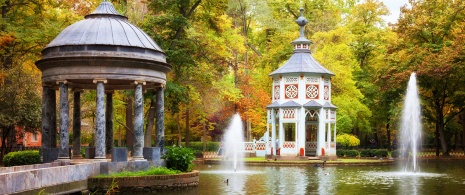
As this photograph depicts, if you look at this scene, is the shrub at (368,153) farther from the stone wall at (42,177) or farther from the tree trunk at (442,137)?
the stone wall at (42,177)

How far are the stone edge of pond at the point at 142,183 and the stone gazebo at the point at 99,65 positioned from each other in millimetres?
1841

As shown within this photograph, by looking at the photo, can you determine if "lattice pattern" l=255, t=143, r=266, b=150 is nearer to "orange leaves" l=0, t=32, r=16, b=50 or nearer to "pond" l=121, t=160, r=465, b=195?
"pond" l=121, t=160, r=465, b=195

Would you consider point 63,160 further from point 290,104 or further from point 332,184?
point 290,104

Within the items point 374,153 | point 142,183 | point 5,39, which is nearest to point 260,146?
point 374,153

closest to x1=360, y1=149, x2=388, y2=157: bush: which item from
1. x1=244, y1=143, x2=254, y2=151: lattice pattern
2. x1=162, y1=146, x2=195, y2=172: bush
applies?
x1=244, y1=143, x2=254, y2=151: lattice pattern

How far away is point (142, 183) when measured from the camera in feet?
68.6

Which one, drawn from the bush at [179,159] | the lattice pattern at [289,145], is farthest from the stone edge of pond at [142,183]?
the lattice pattern at [289,145]

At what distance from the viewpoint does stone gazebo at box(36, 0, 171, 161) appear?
71.6 feet

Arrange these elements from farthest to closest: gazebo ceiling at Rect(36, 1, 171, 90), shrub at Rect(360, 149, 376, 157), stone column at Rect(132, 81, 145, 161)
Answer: shrub at Rect(360, 149, 376, 157), stone column at Rect(132, 81, 145, 161), gazebo ceiling at Rect(36, 1, 171, 90)

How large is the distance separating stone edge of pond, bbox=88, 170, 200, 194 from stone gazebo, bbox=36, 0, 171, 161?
1.84 metres

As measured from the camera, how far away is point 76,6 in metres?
39.2

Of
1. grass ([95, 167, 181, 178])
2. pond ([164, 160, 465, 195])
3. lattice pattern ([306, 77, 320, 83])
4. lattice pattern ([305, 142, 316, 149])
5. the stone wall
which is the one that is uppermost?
lattice pattern ([306, 77, 320, 83])

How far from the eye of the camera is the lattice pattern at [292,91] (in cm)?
4288

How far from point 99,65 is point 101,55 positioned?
47 centimetres
